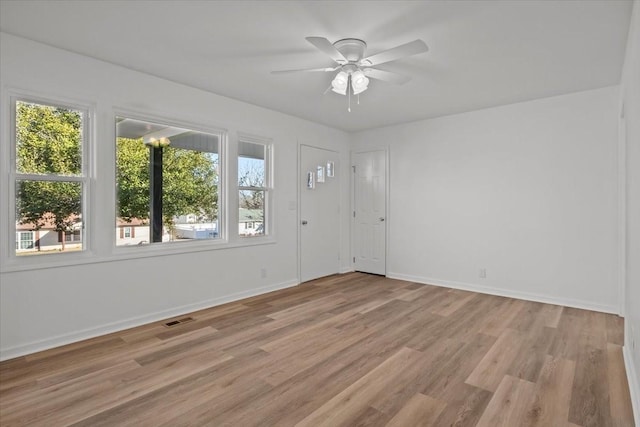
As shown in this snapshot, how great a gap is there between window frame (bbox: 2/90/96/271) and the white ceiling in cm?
48

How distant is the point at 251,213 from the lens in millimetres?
4672

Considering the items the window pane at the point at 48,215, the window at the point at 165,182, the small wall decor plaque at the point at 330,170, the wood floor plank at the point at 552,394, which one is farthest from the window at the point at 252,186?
the wood floor plank at the point at 552,394

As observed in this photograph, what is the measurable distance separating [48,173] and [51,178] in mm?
60

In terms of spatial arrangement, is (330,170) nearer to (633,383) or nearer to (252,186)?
(252,186)

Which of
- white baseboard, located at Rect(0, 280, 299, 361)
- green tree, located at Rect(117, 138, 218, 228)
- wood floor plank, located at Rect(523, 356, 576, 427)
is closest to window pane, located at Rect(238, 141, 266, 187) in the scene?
green tree, located at Rect(117, 138, 218, 228)

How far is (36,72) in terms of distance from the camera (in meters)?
2.82

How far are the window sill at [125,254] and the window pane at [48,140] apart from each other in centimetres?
75

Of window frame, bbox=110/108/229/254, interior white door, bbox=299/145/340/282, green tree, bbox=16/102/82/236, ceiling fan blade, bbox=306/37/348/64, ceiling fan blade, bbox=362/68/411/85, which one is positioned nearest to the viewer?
ceiling fan blade, bbox=306/37/348/64

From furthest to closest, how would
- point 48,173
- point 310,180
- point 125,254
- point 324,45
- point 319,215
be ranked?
point 319,215 < point 310,180 < point 125,254 < point 48,173 < point 324,45

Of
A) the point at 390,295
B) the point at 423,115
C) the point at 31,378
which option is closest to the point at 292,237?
the point at 390,295

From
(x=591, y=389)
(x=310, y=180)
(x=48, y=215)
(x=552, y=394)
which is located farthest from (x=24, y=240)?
(x=591, y=389)

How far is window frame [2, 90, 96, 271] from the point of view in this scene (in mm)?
2721

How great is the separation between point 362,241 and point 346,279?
0.84 metres

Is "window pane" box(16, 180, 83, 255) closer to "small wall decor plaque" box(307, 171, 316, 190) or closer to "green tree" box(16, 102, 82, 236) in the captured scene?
"green tree" box(16, 102, 82, 236)
